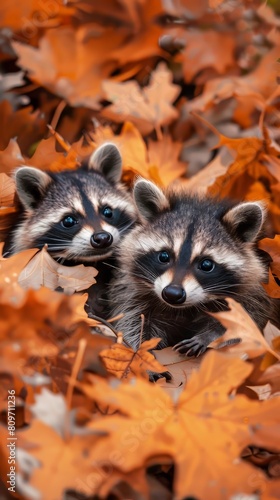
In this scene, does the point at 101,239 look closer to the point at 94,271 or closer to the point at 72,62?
the point at 94,271

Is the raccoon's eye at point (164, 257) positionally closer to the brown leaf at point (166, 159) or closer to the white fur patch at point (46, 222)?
the white fur patch at point (46, 222)

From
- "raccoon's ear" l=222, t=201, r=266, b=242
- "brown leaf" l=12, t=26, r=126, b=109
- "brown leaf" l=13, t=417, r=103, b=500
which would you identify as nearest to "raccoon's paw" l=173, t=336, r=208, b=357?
"raccoon's ear" l=222, t=201, r=266, b=242

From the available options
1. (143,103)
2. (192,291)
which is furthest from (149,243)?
(143,103)

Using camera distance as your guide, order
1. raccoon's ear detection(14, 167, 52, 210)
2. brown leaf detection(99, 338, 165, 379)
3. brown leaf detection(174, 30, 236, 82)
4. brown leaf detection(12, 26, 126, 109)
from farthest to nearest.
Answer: brown leaf detection(174, 30, 236, 82) → brown leaf detection(12, 26, 126, 109) → raccoon's ear detection(14, 167, 52, 210) → brown leaf detection(99, 338, 165, 379)

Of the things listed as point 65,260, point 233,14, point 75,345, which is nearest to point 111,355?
point 75,345

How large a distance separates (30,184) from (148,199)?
89 centimetres

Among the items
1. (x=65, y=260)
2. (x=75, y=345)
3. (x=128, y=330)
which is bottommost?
(x=128, y=330)

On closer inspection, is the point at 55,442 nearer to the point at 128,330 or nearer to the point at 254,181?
the point at 128,330

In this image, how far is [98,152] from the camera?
498 centimetres

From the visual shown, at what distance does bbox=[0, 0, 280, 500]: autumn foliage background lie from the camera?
103 inches

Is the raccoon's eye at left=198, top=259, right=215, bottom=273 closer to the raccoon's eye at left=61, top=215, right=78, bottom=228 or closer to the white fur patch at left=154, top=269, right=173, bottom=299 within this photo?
the white fur patch at left=154, top=269, right=173, bottom=299

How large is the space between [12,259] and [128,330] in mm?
1083

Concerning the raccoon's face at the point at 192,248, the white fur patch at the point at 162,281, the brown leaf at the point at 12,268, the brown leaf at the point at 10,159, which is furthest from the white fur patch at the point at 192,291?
the brown leaf at the point at 10,159

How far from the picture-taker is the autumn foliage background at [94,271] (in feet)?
8.62
